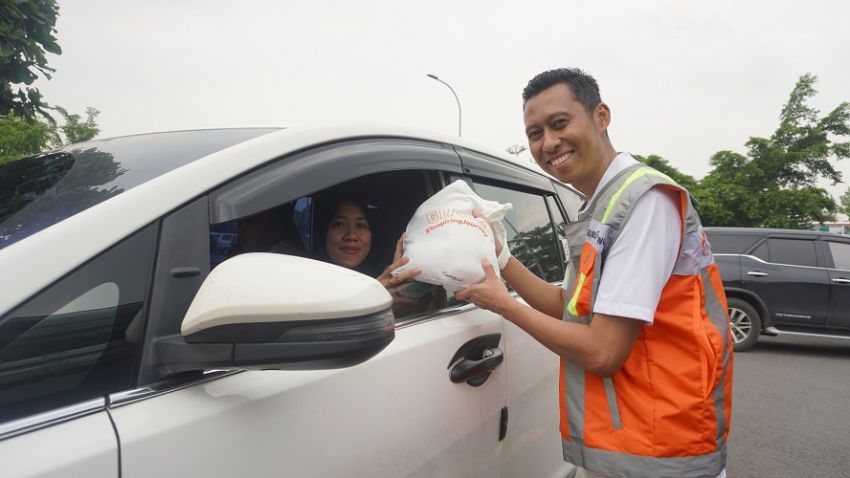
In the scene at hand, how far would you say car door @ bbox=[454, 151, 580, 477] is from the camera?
6.07 feet

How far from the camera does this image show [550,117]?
5.53ft

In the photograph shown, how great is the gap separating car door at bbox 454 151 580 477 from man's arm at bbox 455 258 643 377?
348 mm

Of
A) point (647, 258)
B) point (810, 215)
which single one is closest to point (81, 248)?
point (647, 258)

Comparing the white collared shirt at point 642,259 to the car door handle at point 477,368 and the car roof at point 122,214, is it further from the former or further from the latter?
the car roof at point 122,214

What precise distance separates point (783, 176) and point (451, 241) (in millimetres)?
34173

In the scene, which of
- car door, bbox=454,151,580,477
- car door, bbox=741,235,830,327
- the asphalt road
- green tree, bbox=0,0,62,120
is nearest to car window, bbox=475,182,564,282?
car door, bbox=454,151,580,477

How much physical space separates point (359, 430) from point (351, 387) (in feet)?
0.32

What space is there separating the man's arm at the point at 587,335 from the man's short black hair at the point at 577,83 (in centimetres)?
67

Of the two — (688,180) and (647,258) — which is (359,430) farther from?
(688,180)

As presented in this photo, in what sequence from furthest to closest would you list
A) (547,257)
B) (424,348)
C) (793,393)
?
(793,393) → (547,257) → (424,348)

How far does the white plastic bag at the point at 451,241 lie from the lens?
1575mm

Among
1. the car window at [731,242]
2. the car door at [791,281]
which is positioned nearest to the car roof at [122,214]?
the car door at [791,281]

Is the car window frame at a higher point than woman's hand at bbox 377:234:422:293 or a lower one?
higher

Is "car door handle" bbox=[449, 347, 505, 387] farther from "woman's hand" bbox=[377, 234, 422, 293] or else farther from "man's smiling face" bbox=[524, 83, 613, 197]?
"man's smiling face" bbox=[524, 83, 613, 197]
